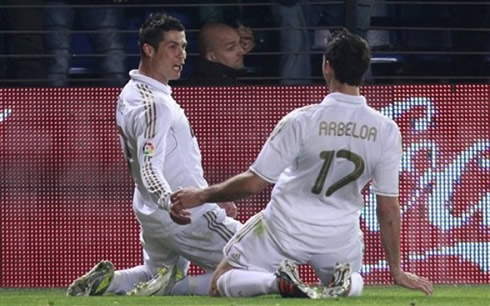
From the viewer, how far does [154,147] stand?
12109 mm

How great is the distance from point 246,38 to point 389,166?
355 centimetres

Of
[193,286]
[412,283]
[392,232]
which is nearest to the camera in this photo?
[412,283]

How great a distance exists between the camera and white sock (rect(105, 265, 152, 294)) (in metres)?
12.6

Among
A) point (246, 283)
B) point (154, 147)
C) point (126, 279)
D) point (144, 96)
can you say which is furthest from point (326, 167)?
point (126, 279)

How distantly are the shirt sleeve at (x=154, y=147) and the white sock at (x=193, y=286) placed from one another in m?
0.82

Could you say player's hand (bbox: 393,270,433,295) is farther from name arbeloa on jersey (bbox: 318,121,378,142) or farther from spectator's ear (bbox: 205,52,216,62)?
spectator's ear (bbox: 205,52,216,62)

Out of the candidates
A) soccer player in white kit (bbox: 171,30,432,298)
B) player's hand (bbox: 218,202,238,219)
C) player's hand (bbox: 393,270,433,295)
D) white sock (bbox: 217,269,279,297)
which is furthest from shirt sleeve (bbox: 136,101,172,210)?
player's hand (bbox: 393,270,433,295)

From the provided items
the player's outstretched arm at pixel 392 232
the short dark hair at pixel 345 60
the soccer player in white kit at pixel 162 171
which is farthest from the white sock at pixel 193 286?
the short dark hair at pixel 345 60

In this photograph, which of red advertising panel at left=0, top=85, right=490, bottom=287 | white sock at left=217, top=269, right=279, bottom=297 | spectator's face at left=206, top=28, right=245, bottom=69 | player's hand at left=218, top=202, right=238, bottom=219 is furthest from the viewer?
spectator's face at left=206, top=28, right=245, bottom=69

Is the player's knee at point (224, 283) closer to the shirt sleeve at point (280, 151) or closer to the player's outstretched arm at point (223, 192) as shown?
the player's outstretched arm at point (223, 192)

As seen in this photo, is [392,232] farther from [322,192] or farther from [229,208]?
[229,208]

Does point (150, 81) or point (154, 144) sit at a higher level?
point (150, 81)

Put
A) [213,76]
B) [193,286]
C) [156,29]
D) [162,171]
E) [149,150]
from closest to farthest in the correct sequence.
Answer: [149,150], [162,171], [193,286], [156,29], [213,76]

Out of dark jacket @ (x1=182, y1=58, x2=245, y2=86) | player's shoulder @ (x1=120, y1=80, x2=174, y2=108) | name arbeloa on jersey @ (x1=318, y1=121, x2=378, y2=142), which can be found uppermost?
player's shoulder @ (x1=120, y1=80, x2=174, y2=108)
